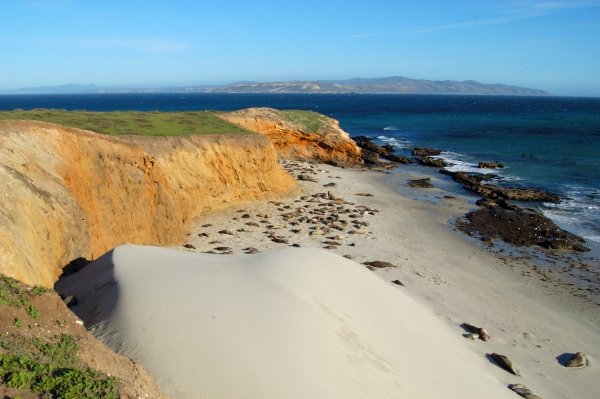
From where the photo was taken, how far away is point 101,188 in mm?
19531

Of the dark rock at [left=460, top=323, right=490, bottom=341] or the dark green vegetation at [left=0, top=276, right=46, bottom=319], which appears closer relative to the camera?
the dark green vegetation at [left=0, top=276, right=46, bottom=319]

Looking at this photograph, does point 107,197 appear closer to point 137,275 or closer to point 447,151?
point 137,275

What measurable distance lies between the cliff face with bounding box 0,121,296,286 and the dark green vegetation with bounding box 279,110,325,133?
16.3 metres

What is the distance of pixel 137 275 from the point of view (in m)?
13.3

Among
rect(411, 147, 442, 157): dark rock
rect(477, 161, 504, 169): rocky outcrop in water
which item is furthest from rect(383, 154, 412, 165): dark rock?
rect(477, 161, 504, 169): rocky outcrop in water

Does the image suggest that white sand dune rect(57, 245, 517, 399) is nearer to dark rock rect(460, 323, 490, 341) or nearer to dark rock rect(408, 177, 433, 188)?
dark rock rect(460, 323, 490, 341)

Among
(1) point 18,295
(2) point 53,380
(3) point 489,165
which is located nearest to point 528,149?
(3) point 489,165

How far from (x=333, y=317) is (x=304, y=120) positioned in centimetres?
3774

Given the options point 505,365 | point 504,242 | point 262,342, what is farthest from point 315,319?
point 504,242

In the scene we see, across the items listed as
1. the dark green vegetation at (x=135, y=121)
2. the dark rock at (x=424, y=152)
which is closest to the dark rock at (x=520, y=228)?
Result: the dark green vegetation at (x=135, y=121)

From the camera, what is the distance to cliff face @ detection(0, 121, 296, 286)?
1388cm

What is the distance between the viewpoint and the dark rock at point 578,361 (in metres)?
15.0

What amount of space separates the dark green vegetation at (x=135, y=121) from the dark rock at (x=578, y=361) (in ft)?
68.3

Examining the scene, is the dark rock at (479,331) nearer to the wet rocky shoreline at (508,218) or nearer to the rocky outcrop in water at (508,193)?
the wet rocky shoreline at (508,218)
